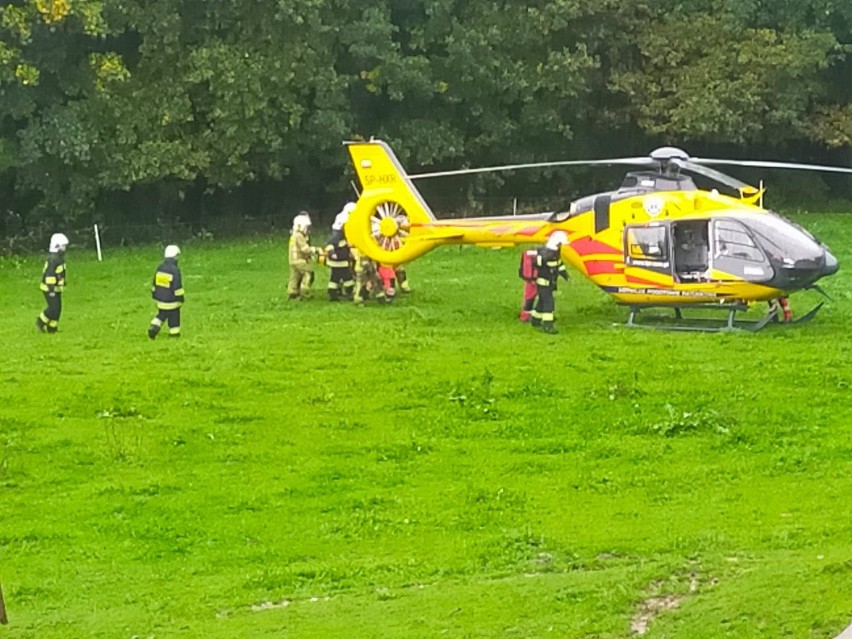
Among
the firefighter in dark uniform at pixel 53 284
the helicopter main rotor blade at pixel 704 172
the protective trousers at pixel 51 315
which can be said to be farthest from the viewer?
the protective trousers at pixel 51 315

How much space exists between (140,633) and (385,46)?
90.1ft

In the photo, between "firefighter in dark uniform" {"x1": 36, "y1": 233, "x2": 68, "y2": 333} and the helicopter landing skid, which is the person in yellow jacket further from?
the helicopter landing skid

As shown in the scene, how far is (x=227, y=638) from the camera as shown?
9.00 meters

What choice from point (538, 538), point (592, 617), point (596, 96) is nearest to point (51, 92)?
point (596, 96)

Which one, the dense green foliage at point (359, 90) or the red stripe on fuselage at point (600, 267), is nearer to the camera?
the red stripe on fuselage at point (600, 267)

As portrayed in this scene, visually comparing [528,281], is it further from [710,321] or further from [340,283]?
[340,283]

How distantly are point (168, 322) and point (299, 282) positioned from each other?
4035 mm

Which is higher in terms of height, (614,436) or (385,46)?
(385,46)

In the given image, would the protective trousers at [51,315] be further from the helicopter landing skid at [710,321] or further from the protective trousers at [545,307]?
the helicopter landing skid at [710,321]

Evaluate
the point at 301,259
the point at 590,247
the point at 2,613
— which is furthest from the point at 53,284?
the point at 2,613

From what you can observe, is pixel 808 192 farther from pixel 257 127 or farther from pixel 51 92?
pixel 51 92

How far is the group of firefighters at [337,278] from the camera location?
20562mm

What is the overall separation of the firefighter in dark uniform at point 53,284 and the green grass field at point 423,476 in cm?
34

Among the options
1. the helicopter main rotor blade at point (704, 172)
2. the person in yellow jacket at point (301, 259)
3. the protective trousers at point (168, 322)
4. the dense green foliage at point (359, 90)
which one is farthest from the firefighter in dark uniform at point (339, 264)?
the dense green foliage at point (359, 90)
